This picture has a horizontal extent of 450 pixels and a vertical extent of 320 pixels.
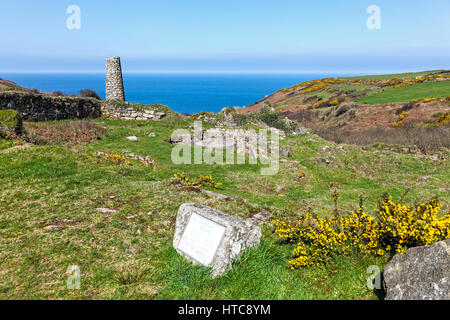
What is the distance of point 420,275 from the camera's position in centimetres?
405

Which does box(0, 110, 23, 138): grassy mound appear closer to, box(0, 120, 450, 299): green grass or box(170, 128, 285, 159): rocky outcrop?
box(0, 120, 450, 299): green grass

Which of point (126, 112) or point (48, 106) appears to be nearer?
point (48, 106)

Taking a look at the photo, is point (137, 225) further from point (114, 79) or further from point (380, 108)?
point (380, 108)

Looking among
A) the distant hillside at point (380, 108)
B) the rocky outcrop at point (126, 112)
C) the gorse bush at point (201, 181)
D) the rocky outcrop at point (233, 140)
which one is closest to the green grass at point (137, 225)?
the gorse bush at point (201, 181)

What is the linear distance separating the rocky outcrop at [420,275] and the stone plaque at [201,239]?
2871mm

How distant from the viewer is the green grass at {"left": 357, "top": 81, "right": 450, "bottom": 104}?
148ft

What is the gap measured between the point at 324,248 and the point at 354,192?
9.80 metres

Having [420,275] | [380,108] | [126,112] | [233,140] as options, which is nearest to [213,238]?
[420,275]

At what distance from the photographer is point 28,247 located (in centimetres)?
592

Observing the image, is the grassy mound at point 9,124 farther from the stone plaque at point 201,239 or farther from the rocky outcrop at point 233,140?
the stone plaque at point 201,239

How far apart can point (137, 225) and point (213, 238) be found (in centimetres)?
279

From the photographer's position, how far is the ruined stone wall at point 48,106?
65.1 ft
